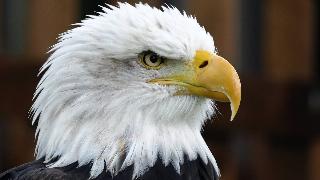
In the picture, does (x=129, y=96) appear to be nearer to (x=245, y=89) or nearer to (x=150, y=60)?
(x=150, y=60)

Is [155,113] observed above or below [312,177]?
above

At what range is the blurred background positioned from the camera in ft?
Answer: 29.0

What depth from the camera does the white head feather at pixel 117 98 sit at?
526 centimetres

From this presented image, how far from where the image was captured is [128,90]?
17.5 feet

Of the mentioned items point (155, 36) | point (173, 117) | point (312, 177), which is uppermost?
point (155, 36)

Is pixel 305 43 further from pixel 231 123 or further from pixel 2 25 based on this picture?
pixel 2 25

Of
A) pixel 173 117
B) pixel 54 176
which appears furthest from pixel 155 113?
pixel 54 176

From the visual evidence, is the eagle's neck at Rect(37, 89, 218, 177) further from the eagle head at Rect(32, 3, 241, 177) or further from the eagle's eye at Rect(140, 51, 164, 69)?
the eagle's eye at Rect(140, 51, 164, 69)

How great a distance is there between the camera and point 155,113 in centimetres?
532

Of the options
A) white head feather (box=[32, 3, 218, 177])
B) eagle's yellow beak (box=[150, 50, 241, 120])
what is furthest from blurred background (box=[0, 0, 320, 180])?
eagle's yellow beak (box=[150, 50, 241, 120])

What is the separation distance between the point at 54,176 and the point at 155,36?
78 cm

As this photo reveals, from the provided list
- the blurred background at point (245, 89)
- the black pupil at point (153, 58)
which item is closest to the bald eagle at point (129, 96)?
the black pupil at point (153, 58)

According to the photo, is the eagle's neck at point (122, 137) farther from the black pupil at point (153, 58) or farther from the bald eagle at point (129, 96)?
the black pupil at point (153, 58)

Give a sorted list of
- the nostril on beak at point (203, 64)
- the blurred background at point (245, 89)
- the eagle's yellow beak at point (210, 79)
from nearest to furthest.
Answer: the eagle's yellow beak at point (210, 79)
the nostril on beak at point (203, 64)
the blurred background at point (245, 89)
